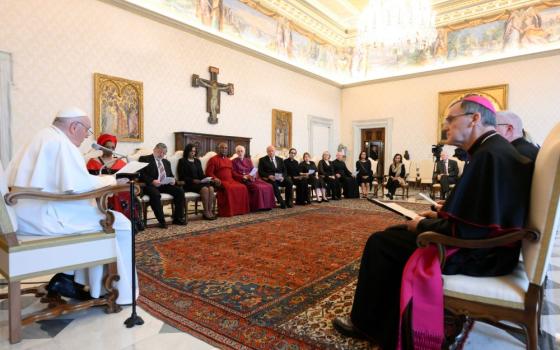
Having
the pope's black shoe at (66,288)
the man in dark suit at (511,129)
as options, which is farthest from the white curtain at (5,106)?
the man in dark suit at (511,129)

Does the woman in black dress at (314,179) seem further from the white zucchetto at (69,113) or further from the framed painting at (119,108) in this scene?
the white zucchetto at (69,113)

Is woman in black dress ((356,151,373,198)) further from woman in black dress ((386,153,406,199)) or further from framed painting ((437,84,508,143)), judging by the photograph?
framed painting ((437,84,508,143))

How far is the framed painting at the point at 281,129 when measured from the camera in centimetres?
1120

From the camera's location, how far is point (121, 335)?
2137 mm

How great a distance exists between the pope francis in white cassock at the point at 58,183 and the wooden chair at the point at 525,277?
2251mm

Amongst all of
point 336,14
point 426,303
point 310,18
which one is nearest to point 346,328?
point 426,303

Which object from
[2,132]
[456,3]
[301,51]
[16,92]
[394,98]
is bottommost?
[2,132]

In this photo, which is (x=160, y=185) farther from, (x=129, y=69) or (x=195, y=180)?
(x=129, y=69)

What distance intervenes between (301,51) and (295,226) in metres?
8.53

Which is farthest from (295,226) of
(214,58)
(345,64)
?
(345,64)

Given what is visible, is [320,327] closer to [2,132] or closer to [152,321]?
[152,321]

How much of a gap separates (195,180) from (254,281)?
3757 mm

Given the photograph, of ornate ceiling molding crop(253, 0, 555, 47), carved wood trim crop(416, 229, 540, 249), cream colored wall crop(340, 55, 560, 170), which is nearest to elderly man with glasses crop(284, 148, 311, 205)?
ornate ceiling molding crop(253, 0, 555, 47)

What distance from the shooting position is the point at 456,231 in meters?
1.69
